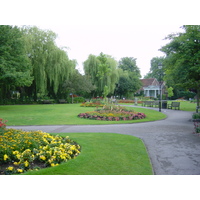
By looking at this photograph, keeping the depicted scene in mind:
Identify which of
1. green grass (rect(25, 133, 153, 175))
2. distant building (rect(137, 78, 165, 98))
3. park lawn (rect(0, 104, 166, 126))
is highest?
distant building (rect(137, 78, 165, 98))

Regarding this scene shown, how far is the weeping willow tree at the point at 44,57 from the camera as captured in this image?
97.7 feet

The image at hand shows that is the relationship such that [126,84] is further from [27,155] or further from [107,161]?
[27,155]

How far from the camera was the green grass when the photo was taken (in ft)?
14.9

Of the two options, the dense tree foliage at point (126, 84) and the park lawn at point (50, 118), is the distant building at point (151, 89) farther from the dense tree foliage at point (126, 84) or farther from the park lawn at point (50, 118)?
the park lawn at point (50, 118)

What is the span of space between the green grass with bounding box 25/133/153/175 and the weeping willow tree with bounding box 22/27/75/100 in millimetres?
25142

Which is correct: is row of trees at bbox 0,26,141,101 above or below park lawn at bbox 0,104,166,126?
above

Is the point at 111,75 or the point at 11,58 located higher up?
the point at 111,75

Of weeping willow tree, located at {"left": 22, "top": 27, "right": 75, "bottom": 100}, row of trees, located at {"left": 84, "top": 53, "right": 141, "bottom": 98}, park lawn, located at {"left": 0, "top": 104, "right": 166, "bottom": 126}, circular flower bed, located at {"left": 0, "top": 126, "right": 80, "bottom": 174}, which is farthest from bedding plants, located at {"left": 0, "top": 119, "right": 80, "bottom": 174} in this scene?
row of trees, located at {"left": 84, "top": 53, "right": 141, "bottom": 98}

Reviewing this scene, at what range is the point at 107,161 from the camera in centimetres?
523

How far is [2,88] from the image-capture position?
107 ft

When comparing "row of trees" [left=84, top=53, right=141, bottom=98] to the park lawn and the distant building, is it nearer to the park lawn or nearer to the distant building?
the distant building

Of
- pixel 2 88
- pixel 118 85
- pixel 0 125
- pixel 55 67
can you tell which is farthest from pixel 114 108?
pixel 118 85

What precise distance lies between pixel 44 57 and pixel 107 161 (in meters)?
28.0

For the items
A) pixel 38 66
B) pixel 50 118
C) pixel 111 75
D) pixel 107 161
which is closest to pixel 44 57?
pixel 38 66
